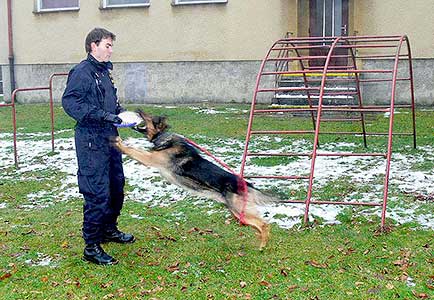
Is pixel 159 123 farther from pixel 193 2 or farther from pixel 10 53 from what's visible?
pixel 10 53

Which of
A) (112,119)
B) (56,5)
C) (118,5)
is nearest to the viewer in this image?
(112,119)

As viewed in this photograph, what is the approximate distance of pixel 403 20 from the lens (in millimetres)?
14805

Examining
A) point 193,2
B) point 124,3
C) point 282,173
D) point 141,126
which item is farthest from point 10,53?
point 141,126

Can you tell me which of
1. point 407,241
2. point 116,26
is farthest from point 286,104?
point 407,241

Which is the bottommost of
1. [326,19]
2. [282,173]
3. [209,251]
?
[209,251]

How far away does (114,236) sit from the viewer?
5660mm

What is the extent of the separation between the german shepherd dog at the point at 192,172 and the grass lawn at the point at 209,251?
0.54 metres

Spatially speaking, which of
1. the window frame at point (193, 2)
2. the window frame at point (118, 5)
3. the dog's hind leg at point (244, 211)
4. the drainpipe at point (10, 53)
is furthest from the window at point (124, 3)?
the dog's hind leg at point (244, 211)

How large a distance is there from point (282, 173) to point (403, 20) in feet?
27.1

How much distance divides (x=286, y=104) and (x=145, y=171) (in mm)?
6476

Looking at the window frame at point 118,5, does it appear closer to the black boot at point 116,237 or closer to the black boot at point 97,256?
the black boot at point 116,237

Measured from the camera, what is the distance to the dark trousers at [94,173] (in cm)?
488

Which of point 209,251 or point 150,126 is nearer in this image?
point 150,126

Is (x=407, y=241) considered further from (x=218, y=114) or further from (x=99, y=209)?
(x=218, y=114)
